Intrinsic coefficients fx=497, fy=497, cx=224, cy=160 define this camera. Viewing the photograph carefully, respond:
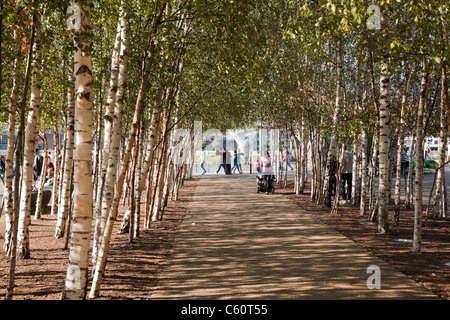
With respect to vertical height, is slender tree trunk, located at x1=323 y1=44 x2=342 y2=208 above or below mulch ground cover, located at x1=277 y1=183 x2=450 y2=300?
above

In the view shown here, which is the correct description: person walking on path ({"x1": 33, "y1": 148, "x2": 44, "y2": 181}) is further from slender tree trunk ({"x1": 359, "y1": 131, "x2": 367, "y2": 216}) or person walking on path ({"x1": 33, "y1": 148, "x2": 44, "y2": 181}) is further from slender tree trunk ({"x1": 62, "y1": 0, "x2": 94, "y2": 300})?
slender tree trunk ({"x1": 62, "y1": 0, "x2": 94, "y2": 300})

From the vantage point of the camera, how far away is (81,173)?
5.09m

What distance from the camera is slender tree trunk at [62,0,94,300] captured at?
16.6 feet

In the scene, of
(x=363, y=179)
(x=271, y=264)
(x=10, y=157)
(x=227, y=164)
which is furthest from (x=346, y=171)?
(x=227, y=164)

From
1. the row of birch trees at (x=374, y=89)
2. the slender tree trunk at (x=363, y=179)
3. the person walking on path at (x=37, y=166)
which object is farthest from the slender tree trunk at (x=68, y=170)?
the person walking on path at (x=37, y=166)

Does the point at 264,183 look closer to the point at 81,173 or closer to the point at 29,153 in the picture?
the point at 29,153

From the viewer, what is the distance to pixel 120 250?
9406mm

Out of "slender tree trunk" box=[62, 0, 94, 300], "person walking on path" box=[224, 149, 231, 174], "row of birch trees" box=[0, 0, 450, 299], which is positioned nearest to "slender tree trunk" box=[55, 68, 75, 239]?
"row of birch trees" box=[0, 0, 450, 299]

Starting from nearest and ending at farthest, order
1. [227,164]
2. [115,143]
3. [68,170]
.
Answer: [115,143] → [68,170] → [227,164]

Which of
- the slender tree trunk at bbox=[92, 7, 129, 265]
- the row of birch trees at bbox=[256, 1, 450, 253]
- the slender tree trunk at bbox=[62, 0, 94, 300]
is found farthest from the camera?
the row of birch trees at bbox=[256, 1, 450, 253]

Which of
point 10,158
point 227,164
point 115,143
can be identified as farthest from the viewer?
point 227,164

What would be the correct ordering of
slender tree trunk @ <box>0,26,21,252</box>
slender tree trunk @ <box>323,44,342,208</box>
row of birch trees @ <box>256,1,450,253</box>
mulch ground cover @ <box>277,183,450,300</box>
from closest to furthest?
row of birch trees @ <box>256,1,450,253</box>
mulch ground cover @ <box>277,183,450,300</box>
slender tree trunk @ <box>0,26,21,252</box>
slender tree trunk @ <box>323,44,342,208</box>

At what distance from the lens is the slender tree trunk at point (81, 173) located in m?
5.07
